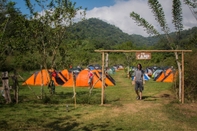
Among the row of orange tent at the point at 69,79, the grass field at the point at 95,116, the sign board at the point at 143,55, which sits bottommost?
the grass field at the point at 95,116

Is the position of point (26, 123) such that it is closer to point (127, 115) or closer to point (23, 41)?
point (127, 115)

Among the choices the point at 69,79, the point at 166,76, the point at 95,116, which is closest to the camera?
the point at 95,116

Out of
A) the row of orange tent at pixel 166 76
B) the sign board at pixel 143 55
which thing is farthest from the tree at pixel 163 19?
the row of orange tent at pixel 166 76

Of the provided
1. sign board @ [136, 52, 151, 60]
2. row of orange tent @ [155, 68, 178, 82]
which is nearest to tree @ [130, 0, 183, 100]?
sign board @ [136, 52, 151, 60]

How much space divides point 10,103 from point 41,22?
4194 millimetres

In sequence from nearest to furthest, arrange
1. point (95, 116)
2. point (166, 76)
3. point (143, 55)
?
point (95, 116)
point (143, 55)
point (166, 76)

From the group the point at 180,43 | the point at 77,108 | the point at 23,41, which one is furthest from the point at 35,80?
the point at 180,43

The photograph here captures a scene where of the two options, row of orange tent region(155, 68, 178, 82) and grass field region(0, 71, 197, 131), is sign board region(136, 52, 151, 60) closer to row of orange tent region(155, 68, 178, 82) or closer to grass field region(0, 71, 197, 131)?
grass field region(0, 71, 197, 131)

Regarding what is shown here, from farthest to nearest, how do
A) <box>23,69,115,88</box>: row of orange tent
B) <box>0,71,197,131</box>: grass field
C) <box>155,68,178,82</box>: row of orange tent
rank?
<box>155,68,178,82</box>: row of orange tent → <box>23,69,115,88</box>: row of orange tent → <box>0,71,197,131</box>: grass field

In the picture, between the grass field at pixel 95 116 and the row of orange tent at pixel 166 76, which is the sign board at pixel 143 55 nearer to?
the grass field at pixel 95 116

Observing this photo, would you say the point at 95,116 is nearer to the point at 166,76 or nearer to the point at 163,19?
the point at 163,19

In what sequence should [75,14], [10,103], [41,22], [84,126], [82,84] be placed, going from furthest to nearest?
[82,84] → [75,14] → [41,22] → [10,103] → [84,126]

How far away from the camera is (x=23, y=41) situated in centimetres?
1105

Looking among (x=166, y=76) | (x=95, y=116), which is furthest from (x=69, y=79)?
(x=95, y=116)
